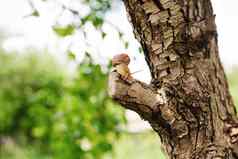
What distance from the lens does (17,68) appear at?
6.59m

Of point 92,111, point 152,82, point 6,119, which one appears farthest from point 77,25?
point 6,119

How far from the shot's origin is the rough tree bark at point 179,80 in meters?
1.09

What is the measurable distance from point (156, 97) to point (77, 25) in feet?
2.00

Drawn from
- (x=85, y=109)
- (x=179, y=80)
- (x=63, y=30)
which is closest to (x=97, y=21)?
(x=63, y=30)

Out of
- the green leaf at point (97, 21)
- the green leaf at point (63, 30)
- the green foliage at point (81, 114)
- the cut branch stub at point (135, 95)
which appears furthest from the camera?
the green foliage at point (81, 114)

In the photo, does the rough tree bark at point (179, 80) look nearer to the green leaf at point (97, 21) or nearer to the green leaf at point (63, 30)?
the green leaf at point (97, 21)

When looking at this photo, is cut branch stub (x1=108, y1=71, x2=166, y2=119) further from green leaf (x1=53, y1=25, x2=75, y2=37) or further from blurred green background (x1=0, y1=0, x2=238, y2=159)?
green leaf (x1=53, y1=25, x2=75, y2=37)

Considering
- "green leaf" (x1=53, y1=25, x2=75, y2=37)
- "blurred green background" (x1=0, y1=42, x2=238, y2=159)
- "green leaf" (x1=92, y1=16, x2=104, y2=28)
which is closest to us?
"green leaf" (x1=92, y1=16, x2=104, y2=28)

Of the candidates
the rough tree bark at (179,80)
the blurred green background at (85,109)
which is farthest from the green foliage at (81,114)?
the rough tree bark at (179,80)

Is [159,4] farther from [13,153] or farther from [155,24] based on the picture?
[13,153]

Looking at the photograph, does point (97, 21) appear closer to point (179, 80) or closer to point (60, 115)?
point (179, 80)

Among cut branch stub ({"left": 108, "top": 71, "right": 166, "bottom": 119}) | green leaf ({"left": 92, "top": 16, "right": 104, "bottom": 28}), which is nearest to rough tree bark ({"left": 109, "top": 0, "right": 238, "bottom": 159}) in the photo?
cut branch stub ({"left": 108, "top": 71, "right": 166, "bottom": 119})

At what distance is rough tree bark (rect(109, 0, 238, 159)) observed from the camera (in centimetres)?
109

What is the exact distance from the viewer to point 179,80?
3.70 ft
